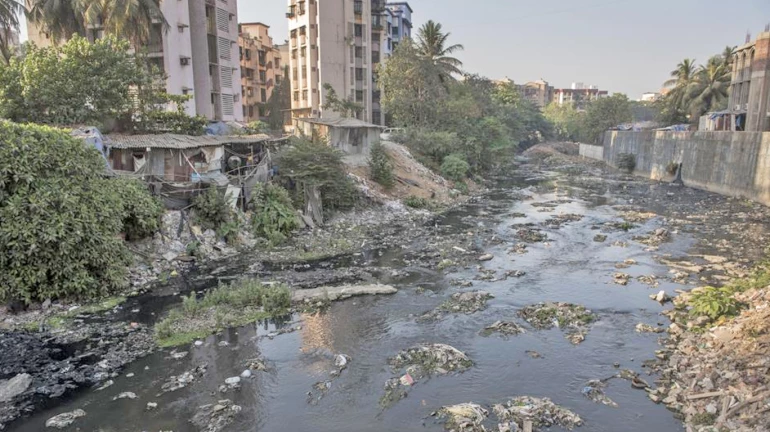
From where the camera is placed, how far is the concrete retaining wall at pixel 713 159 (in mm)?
26062

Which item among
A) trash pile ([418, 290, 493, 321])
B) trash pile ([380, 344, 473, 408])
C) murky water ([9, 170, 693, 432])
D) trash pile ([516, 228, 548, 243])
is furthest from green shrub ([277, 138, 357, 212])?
trash pile ([380, 344, 473, 408])

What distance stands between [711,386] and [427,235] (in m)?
12.7

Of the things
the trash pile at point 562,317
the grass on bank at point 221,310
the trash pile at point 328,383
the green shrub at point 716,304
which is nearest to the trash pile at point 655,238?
the green shrub at point 716,304

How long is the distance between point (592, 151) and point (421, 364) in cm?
5627

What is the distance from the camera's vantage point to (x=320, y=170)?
21.0 meters

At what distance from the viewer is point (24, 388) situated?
839 centimetres

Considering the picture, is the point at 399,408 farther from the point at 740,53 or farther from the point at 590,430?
the point at 740,53

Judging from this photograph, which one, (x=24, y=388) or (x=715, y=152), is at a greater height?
(x=715, y=152)

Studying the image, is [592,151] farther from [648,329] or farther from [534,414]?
[534,414]

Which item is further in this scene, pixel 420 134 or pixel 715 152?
pixel 420 134

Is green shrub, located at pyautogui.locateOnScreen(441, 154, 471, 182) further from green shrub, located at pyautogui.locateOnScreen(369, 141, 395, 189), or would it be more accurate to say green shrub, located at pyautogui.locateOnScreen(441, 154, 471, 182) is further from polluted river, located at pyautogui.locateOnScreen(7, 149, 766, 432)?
polluted river, located at pyautogui.locateOnScreen(7, 149, 766, 432)

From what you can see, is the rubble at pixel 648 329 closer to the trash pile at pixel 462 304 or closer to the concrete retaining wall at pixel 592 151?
the trash pile at pixel 462 304

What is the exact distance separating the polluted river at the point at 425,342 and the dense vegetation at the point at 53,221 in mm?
1308

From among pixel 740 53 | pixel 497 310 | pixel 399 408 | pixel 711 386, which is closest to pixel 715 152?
pixel 740 53
